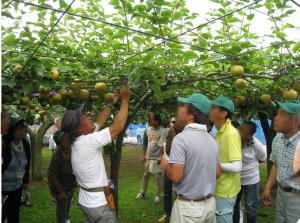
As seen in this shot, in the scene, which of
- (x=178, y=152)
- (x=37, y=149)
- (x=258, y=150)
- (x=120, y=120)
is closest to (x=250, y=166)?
(x=258, y=150)

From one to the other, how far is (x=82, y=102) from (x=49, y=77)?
0.98 m

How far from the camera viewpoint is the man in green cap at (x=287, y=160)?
3.15 metres

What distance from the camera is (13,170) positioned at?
4203 mm

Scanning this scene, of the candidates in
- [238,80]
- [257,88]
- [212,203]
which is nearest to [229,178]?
[212,203]

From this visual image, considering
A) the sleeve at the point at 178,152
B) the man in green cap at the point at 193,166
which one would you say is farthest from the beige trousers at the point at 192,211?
the sleeve at the point at 178,152

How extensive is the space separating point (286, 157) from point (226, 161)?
0.56 m

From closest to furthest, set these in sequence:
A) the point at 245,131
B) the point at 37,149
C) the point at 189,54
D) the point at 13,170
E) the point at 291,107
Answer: the point at 189,54 → the point at 291,107 → the point at 13,170 → the point at 245,131 → the point at 37,149

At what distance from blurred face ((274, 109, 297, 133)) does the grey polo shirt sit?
86 cm

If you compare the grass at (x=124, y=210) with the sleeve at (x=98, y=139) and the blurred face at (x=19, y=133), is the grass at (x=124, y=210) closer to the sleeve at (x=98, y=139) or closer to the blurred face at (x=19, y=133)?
the blurred face at (x=19, y=133)

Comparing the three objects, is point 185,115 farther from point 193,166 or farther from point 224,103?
point 224,103

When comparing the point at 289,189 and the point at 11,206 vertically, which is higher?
the point at 289,189

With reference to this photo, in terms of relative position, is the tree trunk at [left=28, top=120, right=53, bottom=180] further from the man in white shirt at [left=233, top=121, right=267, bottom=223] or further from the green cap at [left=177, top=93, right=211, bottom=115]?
the green cap at [left=177, top=93, right=211, bottom=115]

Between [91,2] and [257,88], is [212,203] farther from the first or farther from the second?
[91,2]

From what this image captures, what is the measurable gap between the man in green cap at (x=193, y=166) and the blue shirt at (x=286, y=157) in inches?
31.8
